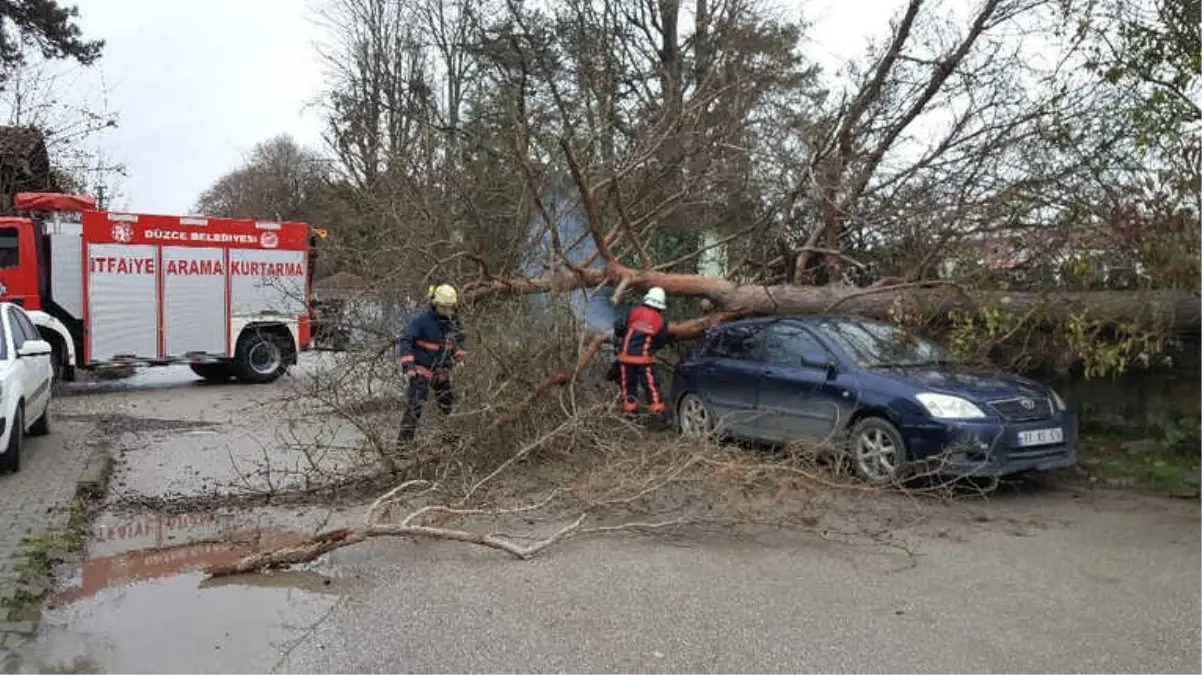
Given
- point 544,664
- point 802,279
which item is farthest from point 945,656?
point 802,279

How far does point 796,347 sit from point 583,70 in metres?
12.0

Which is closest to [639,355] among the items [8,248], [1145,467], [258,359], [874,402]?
[874,402]

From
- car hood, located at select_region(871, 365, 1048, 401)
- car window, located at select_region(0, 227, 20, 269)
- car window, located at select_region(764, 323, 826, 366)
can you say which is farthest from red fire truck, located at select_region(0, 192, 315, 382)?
car hood, located at select_region(871, 365, 1048, 401)

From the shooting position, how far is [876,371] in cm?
854

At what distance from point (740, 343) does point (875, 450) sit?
2.28 m

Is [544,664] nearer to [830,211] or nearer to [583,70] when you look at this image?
[830,211]

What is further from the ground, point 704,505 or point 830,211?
point 830,211

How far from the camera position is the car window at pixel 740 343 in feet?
32.5

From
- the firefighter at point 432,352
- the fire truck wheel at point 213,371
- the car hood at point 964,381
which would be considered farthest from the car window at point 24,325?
the car hood at point 964,381

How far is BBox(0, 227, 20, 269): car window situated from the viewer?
51.5ft

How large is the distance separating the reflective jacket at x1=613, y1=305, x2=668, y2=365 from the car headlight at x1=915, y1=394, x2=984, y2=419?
321cm

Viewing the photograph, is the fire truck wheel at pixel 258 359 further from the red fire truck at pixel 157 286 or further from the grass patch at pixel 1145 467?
the grass patch at pixel 1145 467

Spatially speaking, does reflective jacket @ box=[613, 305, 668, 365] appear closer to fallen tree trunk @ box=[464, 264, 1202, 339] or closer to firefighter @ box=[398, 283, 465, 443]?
fallen tree trunk @ box=[464, 264, 1202, 339]

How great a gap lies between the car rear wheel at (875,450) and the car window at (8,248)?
43.7 ft
